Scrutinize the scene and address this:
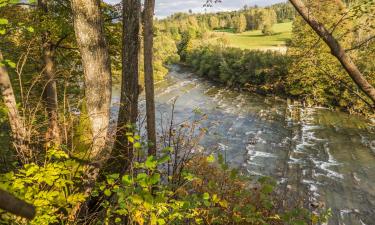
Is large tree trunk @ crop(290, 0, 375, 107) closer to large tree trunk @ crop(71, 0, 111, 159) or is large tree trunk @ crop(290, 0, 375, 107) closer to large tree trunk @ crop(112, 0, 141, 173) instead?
large tree trunk @ crop(71, 0, 111, 159)

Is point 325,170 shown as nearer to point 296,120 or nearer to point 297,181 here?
point 297,181

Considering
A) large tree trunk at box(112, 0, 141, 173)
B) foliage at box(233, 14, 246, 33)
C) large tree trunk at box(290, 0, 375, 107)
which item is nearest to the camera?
large tree trunk at box(290, 0, 375, 107)

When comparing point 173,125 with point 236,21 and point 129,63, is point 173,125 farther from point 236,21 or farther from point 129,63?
point 236,21

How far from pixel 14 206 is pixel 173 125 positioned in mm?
5148

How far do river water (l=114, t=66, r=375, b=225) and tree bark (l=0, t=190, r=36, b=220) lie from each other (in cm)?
679

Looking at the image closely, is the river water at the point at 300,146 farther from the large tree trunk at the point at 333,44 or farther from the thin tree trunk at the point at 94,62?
the large tree trunk at the point at 333,44

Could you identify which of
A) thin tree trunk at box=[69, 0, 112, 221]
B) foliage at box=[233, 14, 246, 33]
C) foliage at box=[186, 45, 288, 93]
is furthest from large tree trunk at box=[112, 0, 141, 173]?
foliage at box=[233, 14, 246, 33]

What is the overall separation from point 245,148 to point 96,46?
15003 millimetres

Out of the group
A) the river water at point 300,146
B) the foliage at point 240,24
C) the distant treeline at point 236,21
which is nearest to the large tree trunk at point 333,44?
the river water at point 300,146

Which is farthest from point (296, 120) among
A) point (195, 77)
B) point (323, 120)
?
point (195, 77)

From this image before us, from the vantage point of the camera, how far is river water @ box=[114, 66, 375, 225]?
13859 millimetres

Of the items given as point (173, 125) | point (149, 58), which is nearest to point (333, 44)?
point (173, 125)

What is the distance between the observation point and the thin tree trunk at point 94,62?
4898mm

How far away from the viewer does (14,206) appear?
1.18m
